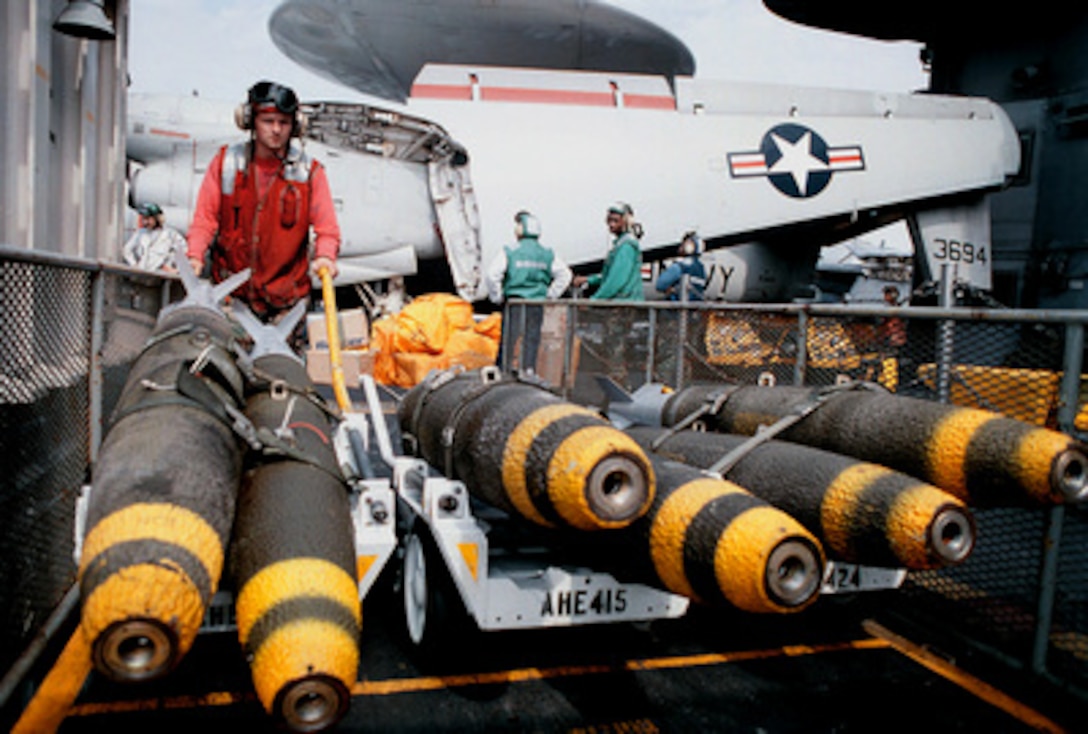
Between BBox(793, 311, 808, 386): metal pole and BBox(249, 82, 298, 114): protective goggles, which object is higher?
BBox(249, 82, 298, 114): protective goggles

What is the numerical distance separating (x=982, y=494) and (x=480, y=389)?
6.45 feet

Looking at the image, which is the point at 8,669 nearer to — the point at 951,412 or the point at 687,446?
the point at 687,446

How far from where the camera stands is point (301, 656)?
1688mm

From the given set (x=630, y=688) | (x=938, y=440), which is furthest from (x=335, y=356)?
(x=938, y=440)

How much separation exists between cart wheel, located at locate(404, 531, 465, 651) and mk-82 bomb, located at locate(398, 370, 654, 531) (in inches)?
15.5

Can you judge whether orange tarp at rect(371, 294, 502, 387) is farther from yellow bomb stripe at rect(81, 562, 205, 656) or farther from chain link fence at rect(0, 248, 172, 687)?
yellow bomb stripe at rect(81, 562, 205, 656)

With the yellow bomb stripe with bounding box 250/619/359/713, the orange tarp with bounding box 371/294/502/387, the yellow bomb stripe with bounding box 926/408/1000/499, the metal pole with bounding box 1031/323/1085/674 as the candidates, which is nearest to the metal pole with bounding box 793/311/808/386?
the metal pole with bounding box 1031/323/1085/674

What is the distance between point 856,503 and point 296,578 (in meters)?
1.82

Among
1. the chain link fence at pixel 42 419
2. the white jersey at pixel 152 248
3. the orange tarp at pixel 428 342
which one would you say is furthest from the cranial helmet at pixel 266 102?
the white jersey at pixel 152 248

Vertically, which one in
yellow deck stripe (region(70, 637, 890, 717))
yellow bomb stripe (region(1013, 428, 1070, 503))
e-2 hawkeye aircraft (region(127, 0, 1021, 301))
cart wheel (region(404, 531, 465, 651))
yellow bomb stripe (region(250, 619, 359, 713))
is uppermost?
e-2 hawkeye aircraft (region(127, 0, 1021, 301))

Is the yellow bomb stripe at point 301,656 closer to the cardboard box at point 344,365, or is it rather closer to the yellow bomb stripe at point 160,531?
the yellow bomb stripe at point 160,531

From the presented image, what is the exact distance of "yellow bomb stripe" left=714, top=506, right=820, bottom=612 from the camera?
2.23 meters

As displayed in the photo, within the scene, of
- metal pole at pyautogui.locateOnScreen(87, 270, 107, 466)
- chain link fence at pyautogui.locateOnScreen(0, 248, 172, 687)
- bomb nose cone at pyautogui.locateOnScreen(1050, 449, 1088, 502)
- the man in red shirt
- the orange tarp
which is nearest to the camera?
bomb nose cone at pyautogui.locateOnScreen(1050, 449, 1088, 502)

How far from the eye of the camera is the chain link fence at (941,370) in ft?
11.1
